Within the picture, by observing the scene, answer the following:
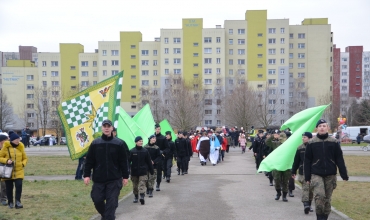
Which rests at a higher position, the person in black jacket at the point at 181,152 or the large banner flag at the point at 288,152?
the large banner flag at the point at 288,152

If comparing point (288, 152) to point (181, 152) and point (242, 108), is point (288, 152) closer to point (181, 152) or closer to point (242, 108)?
point (181, 152)

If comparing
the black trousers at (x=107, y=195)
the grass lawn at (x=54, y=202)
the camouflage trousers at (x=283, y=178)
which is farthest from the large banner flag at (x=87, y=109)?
the black trousers at (x=107, y=195)

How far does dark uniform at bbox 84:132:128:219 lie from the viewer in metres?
7.78

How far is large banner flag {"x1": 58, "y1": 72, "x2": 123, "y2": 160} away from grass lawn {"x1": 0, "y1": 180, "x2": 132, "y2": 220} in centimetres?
131

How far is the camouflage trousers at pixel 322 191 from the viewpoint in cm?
832

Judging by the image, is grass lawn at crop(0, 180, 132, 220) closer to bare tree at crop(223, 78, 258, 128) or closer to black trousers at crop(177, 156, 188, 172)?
black trousers at crop(177, 156, 188, 172)

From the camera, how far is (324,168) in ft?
27.4

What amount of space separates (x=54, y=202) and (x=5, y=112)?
251ft

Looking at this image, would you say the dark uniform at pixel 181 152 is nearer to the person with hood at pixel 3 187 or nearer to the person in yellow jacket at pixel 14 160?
the person with hood at pixel 3 187

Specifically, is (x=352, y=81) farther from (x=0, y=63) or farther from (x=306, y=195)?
(x=306, y=195)

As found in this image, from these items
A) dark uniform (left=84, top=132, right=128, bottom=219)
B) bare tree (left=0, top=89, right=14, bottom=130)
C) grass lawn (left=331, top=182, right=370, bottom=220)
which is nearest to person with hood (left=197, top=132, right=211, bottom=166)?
grass lawn (left=331, top=182, right=370, bottom=220)

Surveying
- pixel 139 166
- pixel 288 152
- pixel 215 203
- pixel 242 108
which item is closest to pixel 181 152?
pixel 139 166

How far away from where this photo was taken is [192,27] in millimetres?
86125

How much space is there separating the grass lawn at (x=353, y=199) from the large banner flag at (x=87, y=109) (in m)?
6.78
